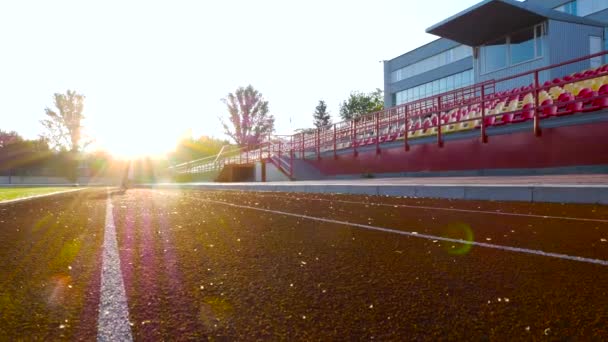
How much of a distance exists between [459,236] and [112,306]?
136 inches

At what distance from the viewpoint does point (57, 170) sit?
200 feet

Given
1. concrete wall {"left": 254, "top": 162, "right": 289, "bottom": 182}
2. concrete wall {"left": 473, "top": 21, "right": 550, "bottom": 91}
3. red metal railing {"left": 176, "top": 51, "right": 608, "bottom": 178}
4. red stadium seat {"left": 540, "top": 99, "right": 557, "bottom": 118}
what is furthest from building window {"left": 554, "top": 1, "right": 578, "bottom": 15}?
red stadium seat {"left": 540, "top": 99, "right": 557, "bottom": 118}

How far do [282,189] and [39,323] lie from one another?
46.3 feet

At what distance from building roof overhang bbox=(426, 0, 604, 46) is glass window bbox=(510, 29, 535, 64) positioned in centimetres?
41

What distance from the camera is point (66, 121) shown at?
3031 inches

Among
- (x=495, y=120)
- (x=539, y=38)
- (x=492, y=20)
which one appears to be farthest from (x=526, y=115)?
(x=539, y=38)

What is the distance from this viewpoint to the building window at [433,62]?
49312 millimetres

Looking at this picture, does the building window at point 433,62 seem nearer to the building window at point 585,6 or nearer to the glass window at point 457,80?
the glass window at point 457,80

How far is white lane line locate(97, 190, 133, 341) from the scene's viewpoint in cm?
191

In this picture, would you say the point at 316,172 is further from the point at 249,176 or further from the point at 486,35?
the point at 486,35

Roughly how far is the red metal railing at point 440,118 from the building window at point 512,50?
139 centimetres

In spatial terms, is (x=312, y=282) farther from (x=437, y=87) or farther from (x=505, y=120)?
(x=437, y=87)

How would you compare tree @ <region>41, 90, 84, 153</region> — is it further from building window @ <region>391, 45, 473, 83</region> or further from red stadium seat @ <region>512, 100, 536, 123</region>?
red stadium seat @ <region>512, 100, 536, 123</region>

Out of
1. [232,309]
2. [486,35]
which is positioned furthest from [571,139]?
[486,35]
